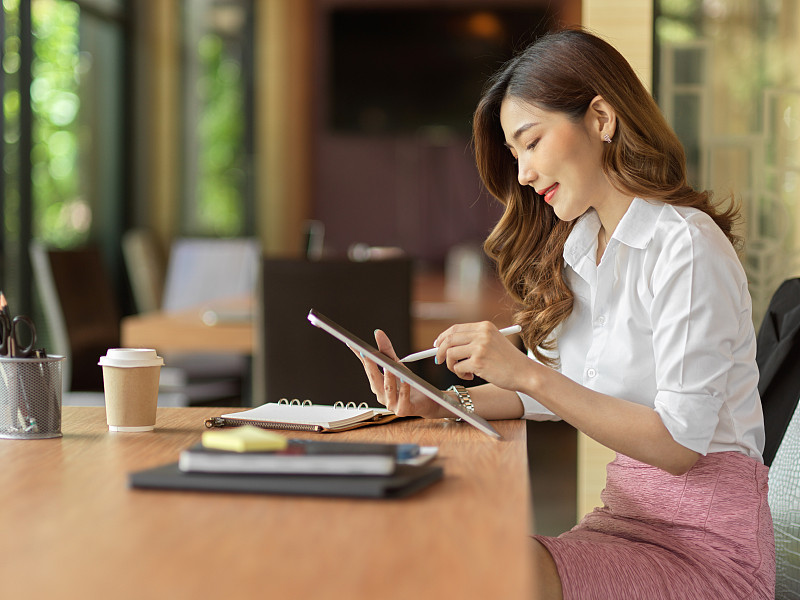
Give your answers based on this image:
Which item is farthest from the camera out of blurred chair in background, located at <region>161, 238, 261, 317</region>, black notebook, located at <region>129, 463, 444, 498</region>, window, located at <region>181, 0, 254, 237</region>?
window, located at <region>181, 0, 254, 237</region>

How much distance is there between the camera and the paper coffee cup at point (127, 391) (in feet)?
4.46

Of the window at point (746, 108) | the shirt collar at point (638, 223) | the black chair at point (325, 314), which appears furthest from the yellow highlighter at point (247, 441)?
the window at point (746, 108)

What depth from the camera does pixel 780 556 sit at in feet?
5.34

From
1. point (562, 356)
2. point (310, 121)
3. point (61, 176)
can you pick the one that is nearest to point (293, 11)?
point (310, 121)

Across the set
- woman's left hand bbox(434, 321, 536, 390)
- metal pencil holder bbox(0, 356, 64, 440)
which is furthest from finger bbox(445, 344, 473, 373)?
metal pencil holder bbox(0, 356, 64, 440)

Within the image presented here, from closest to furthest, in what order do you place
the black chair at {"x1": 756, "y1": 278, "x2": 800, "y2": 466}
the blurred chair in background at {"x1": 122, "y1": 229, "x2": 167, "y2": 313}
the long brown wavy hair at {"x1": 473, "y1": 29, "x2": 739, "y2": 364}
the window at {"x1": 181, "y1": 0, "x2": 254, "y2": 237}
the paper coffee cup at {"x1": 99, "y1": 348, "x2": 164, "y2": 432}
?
the paper coffee cup at {"x1": 99, "y1": 348, "x2": 164, "y2": 432}
the long brown wavy hair at {"x1": 473, "y1": 29, "x2": 739, "y2": 364}
the black chair at {"x1": 756, "y1": 278, "x2": 800, "y2": 466}
the blurred chair in background at {"x1": 122, "y1": 229, "x2": 167, "y2": 313}
the window at {"x1": 181, "y1": 0, "x2": 254, "y2": 237}

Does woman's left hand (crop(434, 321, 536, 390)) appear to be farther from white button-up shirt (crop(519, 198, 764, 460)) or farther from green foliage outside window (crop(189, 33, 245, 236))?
green foliage outside window (crop(189, 33, 245, 236))

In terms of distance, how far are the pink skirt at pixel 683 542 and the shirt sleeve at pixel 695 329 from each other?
0.36 feet

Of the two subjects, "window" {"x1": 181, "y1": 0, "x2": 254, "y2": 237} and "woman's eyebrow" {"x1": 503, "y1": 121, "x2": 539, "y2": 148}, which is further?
"window" {"x1": 181, "y1": 0, "x2": 254, "y2": 237}

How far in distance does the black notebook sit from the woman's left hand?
11.0 inches

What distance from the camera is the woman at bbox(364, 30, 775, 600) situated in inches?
49.7

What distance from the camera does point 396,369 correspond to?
4.21 ft

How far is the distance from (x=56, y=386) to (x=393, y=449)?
564 millimetres

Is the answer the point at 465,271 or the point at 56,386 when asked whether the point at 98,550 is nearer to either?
the point at 56,386
